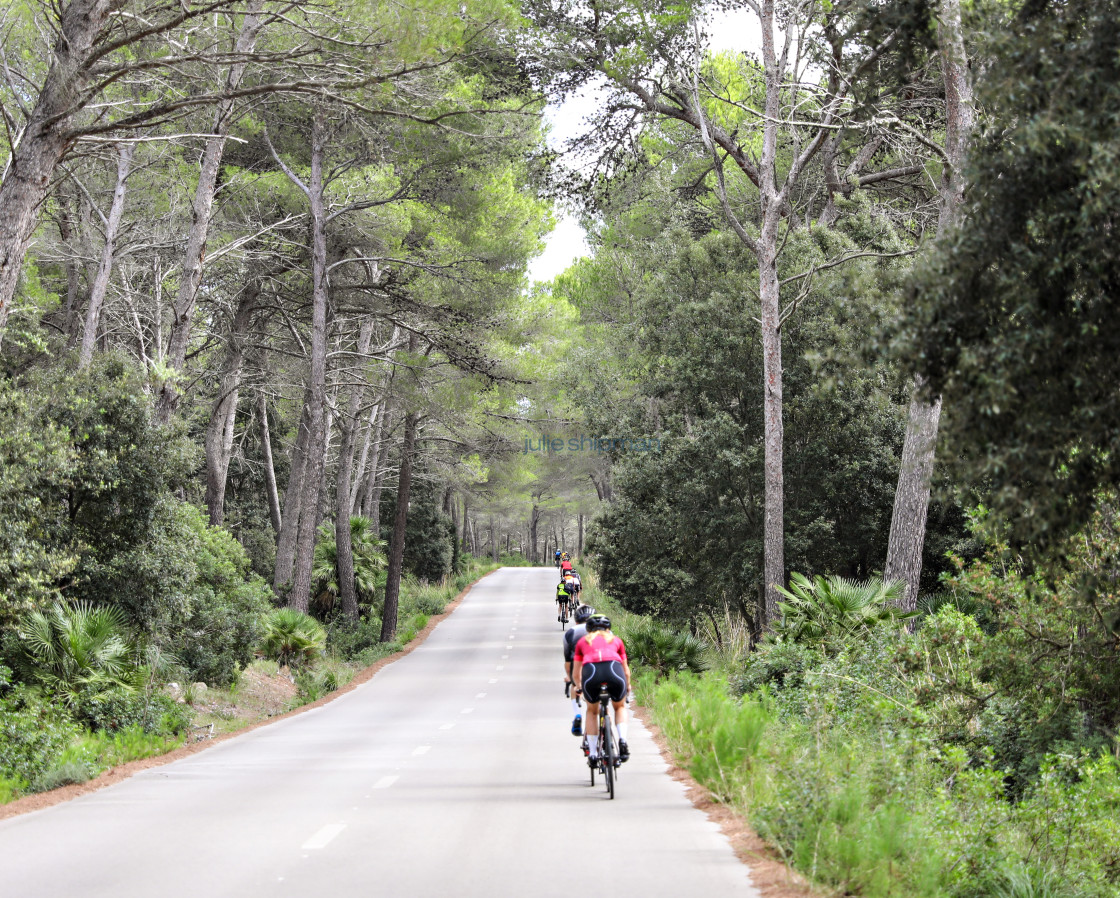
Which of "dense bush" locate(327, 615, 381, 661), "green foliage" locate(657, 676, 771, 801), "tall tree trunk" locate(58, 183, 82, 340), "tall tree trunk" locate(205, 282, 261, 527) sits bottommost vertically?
"dense bush" locate(327, 615, 381, 661)

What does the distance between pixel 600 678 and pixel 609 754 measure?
0.70 m

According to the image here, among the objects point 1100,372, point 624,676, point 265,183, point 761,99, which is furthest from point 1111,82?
point 265,183

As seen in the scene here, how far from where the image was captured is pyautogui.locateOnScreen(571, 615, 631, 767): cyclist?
10562 millimetres

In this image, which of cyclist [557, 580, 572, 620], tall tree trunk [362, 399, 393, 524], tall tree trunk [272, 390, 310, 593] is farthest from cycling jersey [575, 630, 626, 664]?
tall tree trunk [362, 399, 393, 524]

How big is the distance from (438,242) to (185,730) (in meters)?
20.2

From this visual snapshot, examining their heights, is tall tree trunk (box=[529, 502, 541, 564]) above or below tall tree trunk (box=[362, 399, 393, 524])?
below

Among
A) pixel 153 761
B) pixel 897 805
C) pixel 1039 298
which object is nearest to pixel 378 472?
pixel 153 761

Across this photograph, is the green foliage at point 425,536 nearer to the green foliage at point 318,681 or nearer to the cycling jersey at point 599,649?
the green foliage at point 318,681

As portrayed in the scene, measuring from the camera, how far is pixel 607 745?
1038cm

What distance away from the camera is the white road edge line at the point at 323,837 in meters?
8.07

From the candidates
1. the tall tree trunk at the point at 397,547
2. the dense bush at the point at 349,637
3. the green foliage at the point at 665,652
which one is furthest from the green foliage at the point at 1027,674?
the tall tree trunk at the point at 397,547

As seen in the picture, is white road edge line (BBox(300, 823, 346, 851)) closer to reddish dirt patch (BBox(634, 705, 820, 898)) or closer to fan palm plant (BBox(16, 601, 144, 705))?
reddish dirt patch (BBox(634, 705, 820, 898))

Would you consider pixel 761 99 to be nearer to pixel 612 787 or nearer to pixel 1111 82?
pixel 612 787

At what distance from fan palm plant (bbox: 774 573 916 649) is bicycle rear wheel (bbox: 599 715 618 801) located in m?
6.48
